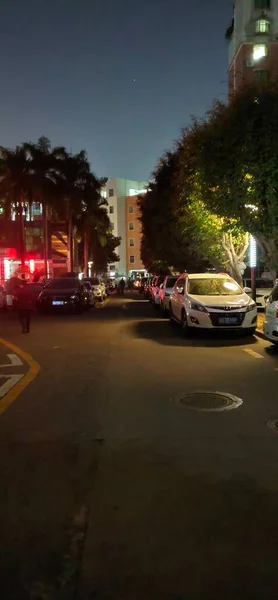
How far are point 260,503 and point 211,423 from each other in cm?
239

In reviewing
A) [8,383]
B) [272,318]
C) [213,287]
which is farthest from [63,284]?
[8,383]

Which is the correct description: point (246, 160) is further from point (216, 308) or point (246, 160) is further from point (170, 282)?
point (170, 282)

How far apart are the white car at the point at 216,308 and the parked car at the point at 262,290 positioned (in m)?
3.33

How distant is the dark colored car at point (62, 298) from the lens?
979 inches

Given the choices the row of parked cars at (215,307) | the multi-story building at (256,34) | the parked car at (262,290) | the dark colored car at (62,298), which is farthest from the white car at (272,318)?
the multi-story building at (256,34)

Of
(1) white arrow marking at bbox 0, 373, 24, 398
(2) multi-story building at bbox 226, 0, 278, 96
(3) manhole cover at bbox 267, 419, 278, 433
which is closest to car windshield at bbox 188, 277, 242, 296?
(1) white arrow marking at bbox 0, 373, 24, 398

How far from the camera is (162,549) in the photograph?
3.83 metres

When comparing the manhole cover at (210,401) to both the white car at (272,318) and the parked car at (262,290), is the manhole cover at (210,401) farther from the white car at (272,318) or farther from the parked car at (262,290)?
the parked car at (262,290)

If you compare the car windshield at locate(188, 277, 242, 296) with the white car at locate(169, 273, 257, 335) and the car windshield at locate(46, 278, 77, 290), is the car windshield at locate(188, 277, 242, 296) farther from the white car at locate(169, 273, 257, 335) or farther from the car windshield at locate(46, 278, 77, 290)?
the car windshield at locate(46, 278, 77, 290)

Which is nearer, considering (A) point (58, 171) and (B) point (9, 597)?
(B) point (9, 597)

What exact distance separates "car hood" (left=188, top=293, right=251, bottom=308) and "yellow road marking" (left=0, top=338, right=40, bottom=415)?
192 inches

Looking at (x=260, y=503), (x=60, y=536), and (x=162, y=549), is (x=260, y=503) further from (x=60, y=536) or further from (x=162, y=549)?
(x=60, y=536)

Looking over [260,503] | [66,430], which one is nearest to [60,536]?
[260,503]

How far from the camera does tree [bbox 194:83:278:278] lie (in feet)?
53.5
